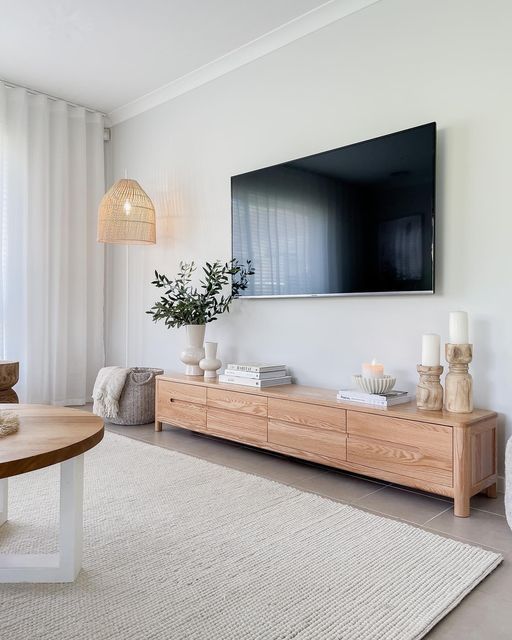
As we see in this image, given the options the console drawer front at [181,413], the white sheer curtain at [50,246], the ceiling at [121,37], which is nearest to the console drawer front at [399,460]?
the console drawer front at [181,413]

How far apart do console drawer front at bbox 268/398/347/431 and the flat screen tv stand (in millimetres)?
648

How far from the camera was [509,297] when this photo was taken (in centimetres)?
222

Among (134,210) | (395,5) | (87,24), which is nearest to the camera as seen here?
(395,5)

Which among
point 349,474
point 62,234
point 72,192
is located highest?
point 72,192

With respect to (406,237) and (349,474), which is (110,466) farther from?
(406,237)

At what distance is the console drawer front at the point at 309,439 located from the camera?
7.75 ft

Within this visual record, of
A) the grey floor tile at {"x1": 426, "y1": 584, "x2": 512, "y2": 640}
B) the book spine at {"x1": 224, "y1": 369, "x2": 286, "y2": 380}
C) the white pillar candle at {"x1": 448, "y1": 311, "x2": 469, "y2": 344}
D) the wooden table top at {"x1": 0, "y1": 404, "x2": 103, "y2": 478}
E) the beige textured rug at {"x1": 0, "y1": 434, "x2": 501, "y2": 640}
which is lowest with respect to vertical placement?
the grey floor tile at {"x1": 426, "y1": 584, "x2": 512, "y2": 640}

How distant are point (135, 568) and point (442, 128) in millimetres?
2240

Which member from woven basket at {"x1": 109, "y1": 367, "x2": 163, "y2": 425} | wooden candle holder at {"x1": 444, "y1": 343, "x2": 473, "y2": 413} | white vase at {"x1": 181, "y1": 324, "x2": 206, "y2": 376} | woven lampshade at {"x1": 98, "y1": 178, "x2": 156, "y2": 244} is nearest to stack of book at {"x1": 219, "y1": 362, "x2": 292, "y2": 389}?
white vase at {"x1": 181, "y1": 324, "x2": 206, "y2": 376}

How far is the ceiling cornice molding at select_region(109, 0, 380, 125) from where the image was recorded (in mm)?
2846

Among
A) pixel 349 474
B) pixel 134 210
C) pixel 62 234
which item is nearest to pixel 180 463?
pixel 349 474

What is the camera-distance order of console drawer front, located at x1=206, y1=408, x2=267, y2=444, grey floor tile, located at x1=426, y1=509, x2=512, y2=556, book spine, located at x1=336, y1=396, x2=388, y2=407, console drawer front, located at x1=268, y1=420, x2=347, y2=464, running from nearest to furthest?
grey floor tile, located at x1=426, y1=509, x2=512, y2=556 < book spine, located at x1=336, y1=396, x2=388, y2=407 < console drawer front, located at x1=268, y1=420, x2=347, y2=464 < console drawer front, located at x1=206, y1=408, x2=267, y2=444

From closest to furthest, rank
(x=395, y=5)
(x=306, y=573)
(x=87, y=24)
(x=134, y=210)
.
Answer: (x=306, y=573), (x=395, y=5), (x=87, y=24), (x=134, y=210)

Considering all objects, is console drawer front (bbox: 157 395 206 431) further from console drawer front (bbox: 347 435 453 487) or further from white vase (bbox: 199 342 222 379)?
console drawer front (bbox: 347 435 453 487)
